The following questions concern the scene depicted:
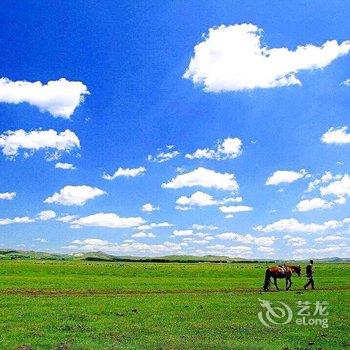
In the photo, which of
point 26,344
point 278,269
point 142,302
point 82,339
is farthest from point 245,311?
point 278,269

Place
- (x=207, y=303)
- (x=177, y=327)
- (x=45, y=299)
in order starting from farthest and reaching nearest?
(x=45, y=299), (x=207, y=303), (x=177, y=327)

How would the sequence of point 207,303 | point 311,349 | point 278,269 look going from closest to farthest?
1. point 311,349
2. point 207,303
3. point 278,269

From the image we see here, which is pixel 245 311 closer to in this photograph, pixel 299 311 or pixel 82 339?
pixel 299 311

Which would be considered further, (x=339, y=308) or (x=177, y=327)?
(x=339, y=308)

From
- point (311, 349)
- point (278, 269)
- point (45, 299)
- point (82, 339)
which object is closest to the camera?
point (311, 349)

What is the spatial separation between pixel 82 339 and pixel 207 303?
14691mm

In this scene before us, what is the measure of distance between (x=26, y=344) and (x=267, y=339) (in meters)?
10.6

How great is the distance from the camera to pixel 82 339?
19906 mm

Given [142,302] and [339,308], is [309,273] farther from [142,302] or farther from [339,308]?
[142,302]

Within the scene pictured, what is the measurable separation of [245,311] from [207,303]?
495 cm

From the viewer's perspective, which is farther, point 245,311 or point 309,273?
point 309,273

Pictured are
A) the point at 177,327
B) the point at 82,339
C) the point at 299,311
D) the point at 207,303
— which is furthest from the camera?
the point at 207,303

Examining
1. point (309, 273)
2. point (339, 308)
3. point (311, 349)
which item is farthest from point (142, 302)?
point (309, 273)

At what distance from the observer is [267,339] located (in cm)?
2014
